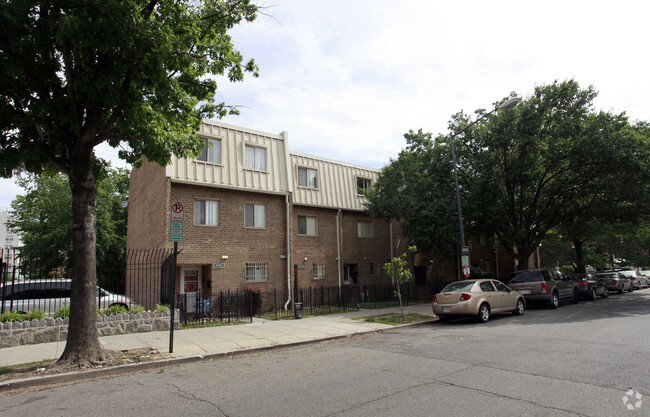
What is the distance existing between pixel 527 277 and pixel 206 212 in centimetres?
1444

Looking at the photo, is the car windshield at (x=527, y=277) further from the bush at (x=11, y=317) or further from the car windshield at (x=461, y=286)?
the bush at (x=11, y=317)

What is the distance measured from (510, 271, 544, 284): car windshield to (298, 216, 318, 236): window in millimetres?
10098

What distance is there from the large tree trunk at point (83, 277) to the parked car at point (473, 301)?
392 inches

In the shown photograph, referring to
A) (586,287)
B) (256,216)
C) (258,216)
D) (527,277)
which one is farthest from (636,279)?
(256,216)

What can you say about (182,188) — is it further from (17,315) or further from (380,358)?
(380,358)

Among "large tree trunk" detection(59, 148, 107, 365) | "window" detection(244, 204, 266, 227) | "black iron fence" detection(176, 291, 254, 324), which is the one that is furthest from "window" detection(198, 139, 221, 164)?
"large tree trunk" detection(59, 148, 107, 365)

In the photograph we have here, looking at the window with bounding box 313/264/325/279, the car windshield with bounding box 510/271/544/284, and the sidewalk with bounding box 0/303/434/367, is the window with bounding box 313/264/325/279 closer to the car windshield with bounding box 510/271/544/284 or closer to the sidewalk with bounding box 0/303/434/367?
the sidewalk with bounding box 0/303/434/367

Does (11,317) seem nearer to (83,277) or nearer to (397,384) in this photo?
(83,277)

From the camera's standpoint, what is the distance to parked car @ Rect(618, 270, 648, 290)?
1200 inches

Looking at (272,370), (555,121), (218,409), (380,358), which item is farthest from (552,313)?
(218,409)

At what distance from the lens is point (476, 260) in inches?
1212

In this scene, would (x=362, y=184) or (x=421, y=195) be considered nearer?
(x=421, y=195)

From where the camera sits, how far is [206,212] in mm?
17734

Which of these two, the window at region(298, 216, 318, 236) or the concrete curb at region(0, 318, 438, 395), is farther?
the window at region(298, 216, 318, 236)
